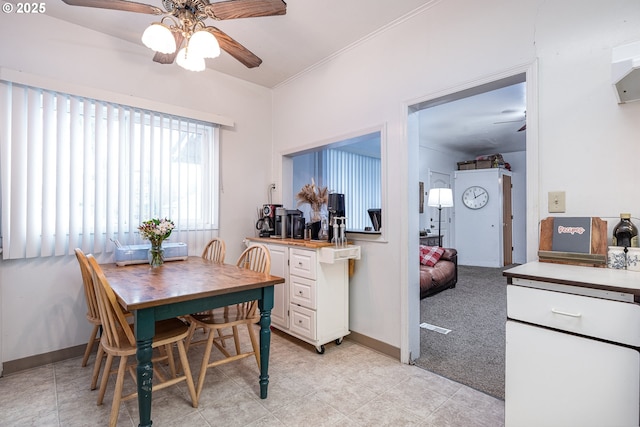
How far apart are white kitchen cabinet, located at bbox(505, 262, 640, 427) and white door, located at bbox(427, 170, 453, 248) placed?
5137mm

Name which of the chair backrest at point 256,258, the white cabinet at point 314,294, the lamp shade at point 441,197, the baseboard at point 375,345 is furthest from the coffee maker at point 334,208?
the lamp shade at point 441,197

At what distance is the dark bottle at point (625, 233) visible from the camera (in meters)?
1.41

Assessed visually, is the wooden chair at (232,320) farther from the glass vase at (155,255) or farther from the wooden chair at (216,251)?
the glass vase at (155,255)

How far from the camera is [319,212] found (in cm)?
296

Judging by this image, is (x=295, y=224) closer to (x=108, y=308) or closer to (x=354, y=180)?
(x=108, y=308)

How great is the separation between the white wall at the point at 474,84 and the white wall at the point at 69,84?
45.3 inches

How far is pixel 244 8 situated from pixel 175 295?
64.9 inches

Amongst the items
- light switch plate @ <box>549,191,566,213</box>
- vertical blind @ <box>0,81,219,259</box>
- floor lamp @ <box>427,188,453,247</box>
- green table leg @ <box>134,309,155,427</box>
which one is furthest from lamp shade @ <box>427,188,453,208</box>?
green table leg @ <box>134,309,155,427</box>

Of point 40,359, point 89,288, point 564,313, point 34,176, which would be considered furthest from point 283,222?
point 564,313

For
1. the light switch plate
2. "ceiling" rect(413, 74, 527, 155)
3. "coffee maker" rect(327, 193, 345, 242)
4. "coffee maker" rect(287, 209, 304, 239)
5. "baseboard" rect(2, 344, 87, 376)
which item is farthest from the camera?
"ceiling" rect(413, 74, 527, 155)

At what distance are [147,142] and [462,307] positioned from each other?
394 centimetres

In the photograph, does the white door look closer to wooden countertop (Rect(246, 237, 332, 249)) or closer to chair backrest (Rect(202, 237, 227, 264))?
wooden countertop (Rect(246, 237, 332, 249))

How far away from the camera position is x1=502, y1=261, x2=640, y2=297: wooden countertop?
3.62 feet

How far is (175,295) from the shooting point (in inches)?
60.0
